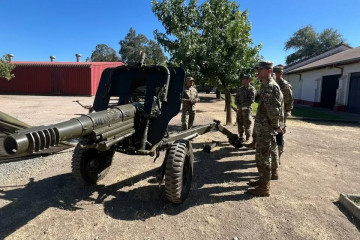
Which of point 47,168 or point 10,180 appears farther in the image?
point 47,168

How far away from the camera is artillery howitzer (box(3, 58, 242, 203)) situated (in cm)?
335

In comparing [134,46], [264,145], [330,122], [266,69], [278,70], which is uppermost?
[134,46]

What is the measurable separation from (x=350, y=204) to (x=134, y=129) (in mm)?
3147

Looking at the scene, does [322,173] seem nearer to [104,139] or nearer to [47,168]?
[104,139]

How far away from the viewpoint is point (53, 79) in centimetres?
2967

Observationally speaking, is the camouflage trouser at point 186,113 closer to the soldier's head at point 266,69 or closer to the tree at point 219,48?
the tree at point 219,48

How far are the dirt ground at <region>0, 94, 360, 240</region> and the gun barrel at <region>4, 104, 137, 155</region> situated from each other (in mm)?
1117

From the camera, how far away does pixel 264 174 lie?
436 cm

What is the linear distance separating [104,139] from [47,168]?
2.77m

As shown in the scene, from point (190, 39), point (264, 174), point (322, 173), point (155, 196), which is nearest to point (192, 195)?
point (155, 196)

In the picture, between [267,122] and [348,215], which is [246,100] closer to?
[267,122]

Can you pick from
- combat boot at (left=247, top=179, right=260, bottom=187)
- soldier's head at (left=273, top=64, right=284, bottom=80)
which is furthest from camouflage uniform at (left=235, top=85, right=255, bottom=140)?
combat boot at (left=247, top=179, right=260, bottom=187)

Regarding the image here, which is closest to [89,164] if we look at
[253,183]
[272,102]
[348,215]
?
[253,183]

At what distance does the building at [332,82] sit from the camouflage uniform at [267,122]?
47.1 feet
